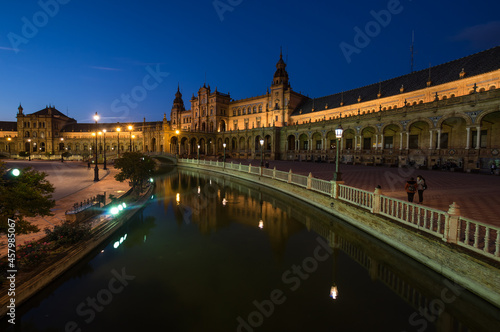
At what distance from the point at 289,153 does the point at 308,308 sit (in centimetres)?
4410

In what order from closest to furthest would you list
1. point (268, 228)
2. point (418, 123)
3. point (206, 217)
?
point (268, 228) < point (206, 217) < point (418, 123)

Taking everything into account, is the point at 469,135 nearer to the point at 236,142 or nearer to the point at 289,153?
the point at 289,153

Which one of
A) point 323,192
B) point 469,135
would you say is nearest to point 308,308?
point 323,192

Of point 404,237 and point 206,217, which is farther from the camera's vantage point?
point 206,217

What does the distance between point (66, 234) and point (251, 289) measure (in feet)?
19.7

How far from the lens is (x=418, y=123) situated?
96.4ft

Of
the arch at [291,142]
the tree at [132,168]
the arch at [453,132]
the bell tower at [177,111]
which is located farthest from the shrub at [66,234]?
the bell tower at [177,111]

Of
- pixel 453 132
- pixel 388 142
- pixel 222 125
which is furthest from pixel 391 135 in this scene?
pixel 222 125

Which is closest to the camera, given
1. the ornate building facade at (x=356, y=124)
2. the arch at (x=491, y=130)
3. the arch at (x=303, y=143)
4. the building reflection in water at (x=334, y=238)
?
the building reflection in water at (x=334, y=238)

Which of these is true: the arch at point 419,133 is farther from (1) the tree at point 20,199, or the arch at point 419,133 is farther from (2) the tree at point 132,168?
(1) the tree at point 20,199

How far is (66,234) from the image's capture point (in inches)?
289

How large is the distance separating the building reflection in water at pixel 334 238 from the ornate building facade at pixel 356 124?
36.3 feet

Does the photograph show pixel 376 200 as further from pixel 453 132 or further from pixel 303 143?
pixel 303 143

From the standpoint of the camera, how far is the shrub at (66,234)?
7.08 m
